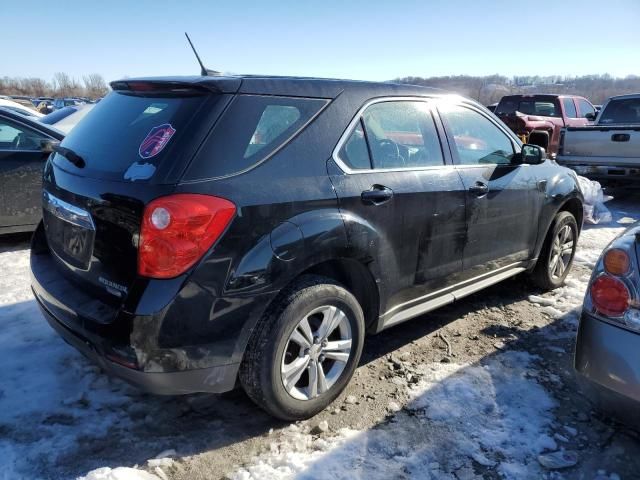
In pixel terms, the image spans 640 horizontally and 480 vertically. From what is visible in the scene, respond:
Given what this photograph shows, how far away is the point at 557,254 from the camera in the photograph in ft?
15.3

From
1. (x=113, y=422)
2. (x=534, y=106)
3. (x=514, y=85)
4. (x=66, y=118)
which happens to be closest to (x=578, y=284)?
(x=113, y=422)

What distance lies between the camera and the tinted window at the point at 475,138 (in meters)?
3.54

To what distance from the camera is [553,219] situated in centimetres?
444

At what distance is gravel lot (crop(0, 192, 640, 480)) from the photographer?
2391 mm

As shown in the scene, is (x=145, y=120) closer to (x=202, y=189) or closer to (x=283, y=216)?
(x=202, y=189)

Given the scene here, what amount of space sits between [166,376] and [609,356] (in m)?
1.98

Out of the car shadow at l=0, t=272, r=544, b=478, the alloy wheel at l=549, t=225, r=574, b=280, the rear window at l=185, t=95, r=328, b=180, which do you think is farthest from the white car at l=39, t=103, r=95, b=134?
the alloy wheel at l=549, t=225, r=574, b=280

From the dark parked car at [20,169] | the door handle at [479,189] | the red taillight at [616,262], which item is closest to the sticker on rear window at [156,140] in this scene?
the door handle at [479,189]

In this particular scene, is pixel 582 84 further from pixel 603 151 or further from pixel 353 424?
pixel 353 424

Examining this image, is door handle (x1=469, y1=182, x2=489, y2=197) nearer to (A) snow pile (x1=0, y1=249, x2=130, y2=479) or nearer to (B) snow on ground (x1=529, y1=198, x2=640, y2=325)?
(B) snow on ground (x1=529, y1=198, x2=640, y2=325)

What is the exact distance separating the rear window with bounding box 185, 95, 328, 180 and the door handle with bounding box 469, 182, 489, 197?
1354 mm

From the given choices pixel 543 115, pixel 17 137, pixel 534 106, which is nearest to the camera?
pixel 17 137

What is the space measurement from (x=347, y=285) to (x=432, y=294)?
750 mm

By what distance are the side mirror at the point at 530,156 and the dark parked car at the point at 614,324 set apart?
5.04 feet
